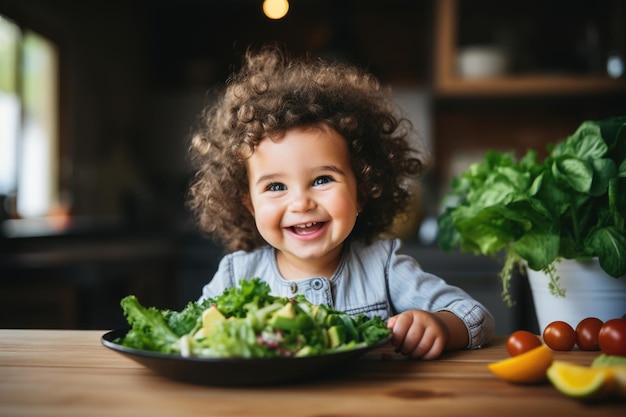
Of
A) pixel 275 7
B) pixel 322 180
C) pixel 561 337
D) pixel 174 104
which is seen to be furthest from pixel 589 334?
pixel 174 104

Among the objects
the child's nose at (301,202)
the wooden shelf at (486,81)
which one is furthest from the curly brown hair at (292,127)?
the wooden shelf at (486,81)

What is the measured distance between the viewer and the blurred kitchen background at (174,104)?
306 cm

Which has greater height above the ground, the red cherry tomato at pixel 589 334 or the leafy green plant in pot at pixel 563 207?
the leafy green plant in pot at pixel 563 207

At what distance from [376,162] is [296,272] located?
28 centimetres

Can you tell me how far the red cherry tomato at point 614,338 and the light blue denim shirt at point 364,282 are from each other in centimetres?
31

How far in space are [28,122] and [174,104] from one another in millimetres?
1308

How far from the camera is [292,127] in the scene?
4.02 feet

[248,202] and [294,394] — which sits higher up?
[248,202]

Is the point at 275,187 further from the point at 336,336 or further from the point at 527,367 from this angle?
the point at 527,367

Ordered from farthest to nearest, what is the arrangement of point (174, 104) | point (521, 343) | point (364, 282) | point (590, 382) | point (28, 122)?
point (174, 104) < point (28, 122) < point (364, 282) < point (521, 343) < point (590, 382)

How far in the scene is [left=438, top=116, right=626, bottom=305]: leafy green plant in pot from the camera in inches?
42.1

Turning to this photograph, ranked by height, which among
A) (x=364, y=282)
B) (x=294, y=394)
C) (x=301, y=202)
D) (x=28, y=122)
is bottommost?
(x=294, y=394)

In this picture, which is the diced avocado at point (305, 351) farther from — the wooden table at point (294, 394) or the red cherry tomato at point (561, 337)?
the red cherry tomato at point (561, 337)

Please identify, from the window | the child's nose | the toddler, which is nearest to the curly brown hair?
the toddler
